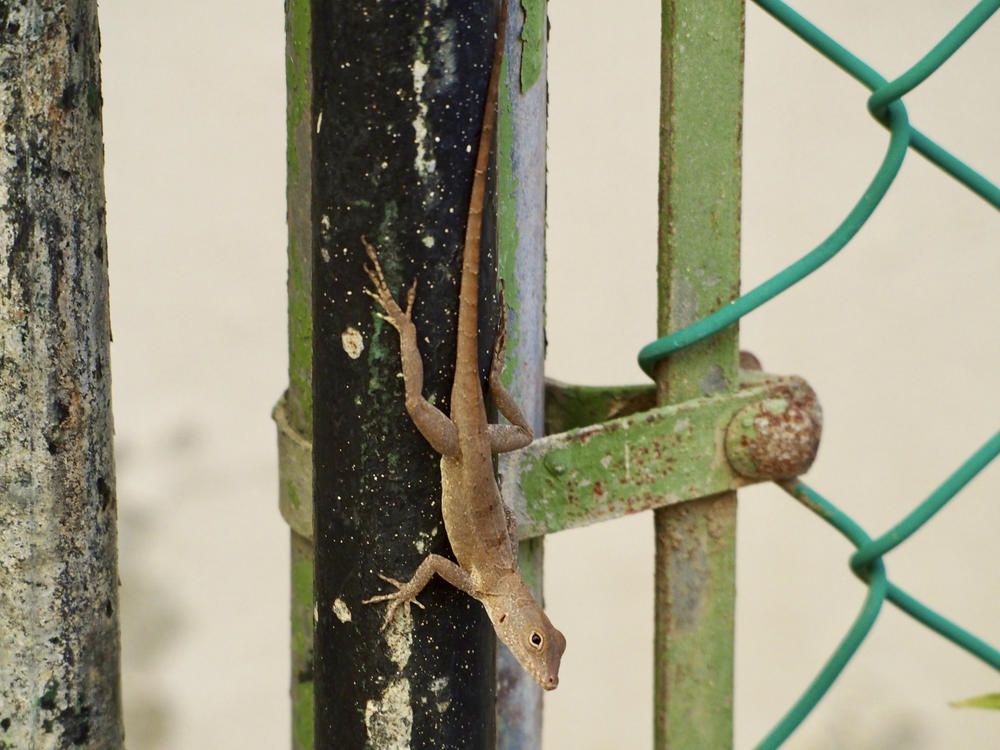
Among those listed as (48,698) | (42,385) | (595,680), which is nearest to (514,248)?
(42,385)

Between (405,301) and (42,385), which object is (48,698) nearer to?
(42,385)

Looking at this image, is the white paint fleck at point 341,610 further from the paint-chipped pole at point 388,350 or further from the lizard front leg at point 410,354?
the lizard front leg at point 410,354

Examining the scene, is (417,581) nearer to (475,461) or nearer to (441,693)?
(441,693)

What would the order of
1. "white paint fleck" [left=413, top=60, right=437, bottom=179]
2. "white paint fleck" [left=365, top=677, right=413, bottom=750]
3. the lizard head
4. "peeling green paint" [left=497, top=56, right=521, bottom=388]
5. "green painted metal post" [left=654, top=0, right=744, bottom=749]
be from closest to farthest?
"white paint fleck" [left=413, top=60, right=437, bottom=179], "white paint fleck" [left=365, top=677, right=413, bottom=750], "peeling green paint" [left=497, top=56, right=521, bottom=388], "green painted metal post" [left=654, top=0, right=744, bottom=749], the lizard head

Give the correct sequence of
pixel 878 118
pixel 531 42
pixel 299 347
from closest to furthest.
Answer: pixel 531 42
pixel 299 347
pixel 878 118

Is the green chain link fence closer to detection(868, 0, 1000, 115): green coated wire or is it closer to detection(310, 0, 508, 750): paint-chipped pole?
detection(868, 0, 1000, 115): green coated wire

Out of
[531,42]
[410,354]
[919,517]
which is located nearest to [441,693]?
[410,354]

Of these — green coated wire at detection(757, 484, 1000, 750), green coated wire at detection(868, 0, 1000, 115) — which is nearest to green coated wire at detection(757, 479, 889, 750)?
green coated wire at detection(757, 484, 1000, 750)
